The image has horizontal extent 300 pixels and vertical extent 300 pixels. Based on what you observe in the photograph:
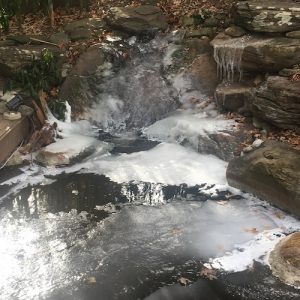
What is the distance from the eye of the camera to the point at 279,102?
23.0 feet

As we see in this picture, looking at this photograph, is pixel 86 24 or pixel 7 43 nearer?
pixel 7 43

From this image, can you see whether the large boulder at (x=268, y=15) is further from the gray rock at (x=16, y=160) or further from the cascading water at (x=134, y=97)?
the gray rock at (x=16, y=160)

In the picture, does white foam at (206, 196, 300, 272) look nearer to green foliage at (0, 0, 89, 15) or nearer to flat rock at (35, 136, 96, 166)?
flat rock at (35, 136, 96, 166)

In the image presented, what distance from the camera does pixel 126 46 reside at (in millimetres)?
9938

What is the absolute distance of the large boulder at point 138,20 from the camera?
10086mm

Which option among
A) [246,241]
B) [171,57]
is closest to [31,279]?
[246,241]

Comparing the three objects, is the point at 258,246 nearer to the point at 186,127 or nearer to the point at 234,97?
the point at 186,127

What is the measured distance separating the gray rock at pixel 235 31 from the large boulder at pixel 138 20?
201cm

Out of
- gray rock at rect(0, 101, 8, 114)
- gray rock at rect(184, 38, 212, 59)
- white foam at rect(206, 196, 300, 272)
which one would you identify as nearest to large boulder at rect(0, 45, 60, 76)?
gray rock at rect(0, 101, 8, 114)

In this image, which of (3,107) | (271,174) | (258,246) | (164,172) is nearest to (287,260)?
(258,246)

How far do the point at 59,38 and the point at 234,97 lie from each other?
4.81m

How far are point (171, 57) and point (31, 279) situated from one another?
6.57 meters

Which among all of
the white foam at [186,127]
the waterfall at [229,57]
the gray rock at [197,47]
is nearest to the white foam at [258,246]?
the white foam at [186,127]

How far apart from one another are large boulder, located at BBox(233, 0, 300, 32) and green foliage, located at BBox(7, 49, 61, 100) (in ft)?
14.2
